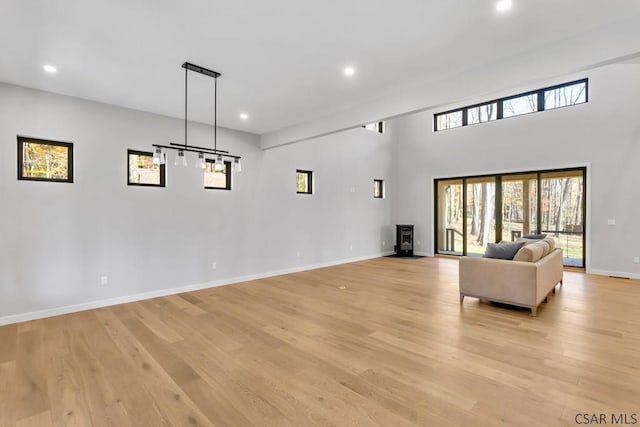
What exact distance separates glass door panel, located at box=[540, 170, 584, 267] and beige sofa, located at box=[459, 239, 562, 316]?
9.63 ft

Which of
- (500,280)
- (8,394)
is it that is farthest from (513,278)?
(8,394)

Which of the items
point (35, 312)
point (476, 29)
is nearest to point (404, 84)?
point (476, 29)

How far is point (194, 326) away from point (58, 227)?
235 centimetres

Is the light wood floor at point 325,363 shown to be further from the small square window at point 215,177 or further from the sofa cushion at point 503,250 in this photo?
the small square window at point 215,177

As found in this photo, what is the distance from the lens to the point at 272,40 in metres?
2.87

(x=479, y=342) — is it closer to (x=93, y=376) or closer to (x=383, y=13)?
(x=383, y=13)

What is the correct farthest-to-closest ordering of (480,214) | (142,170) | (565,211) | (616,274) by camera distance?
(480,214), (565,211), (616,274), (142,170)

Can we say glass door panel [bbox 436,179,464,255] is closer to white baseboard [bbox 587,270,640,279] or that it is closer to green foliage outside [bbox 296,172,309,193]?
white baseboard [bbox 587,270,640,279]

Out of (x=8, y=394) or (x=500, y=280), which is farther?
(x=500, y=280)

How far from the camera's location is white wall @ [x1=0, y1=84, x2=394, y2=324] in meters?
3.88

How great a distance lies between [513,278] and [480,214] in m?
4.50

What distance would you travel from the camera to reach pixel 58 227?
412cm

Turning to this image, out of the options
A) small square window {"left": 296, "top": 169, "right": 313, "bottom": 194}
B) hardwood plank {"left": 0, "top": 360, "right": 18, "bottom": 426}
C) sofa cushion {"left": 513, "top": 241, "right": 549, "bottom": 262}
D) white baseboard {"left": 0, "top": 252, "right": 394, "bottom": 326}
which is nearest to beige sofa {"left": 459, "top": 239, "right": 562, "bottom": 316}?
sofa cushion {"left": 513, "top": 241, "right": 549, "bottom": 262}

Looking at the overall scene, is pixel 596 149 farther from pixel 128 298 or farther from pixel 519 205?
pixel 128 298
